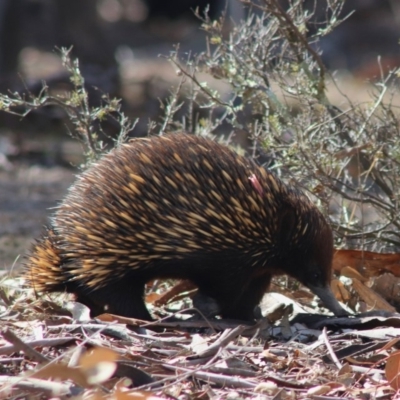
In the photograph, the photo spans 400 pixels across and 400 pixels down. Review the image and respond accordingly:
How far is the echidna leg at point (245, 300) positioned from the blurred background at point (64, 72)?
1.41 metres

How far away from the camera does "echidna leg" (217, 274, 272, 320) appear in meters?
4.89

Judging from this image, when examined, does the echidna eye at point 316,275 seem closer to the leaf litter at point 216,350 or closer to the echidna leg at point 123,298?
the leaf litter at point 216,350

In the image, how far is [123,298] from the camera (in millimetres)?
4859

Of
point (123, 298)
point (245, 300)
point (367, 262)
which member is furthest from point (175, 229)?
point (367, 262)

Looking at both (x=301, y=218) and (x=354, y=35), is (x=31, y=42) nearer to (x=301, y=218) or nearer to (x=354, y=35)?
(x=354, y=35)

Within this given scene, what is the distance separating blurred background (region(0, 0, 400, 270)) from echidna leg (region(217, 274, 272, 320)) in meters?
1.41

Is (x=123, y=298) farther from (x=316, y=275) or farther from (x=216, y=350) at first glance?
(x=316, y=275)

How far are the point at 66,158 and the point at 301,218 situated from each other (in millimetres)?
7636

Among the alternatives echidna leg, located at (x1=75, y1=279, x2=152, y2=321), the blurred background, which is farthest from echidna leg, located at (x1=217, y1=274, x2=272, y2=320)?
the blurred background

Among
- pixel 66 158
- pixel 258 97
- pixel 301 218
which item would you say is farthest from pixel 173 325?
pixel 66 158

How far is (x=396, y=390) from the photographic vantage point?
3.79m

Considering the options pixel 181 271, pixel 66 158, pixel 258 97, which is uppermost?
pixel 258 97

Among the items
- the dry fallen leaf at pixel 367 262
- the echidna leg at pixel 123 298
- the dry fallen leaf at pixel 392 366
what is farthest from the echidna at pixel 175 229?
the dry fallen leaf at pixel 392 366

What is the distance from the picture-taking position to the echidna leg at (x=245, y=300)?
16.1 ft
